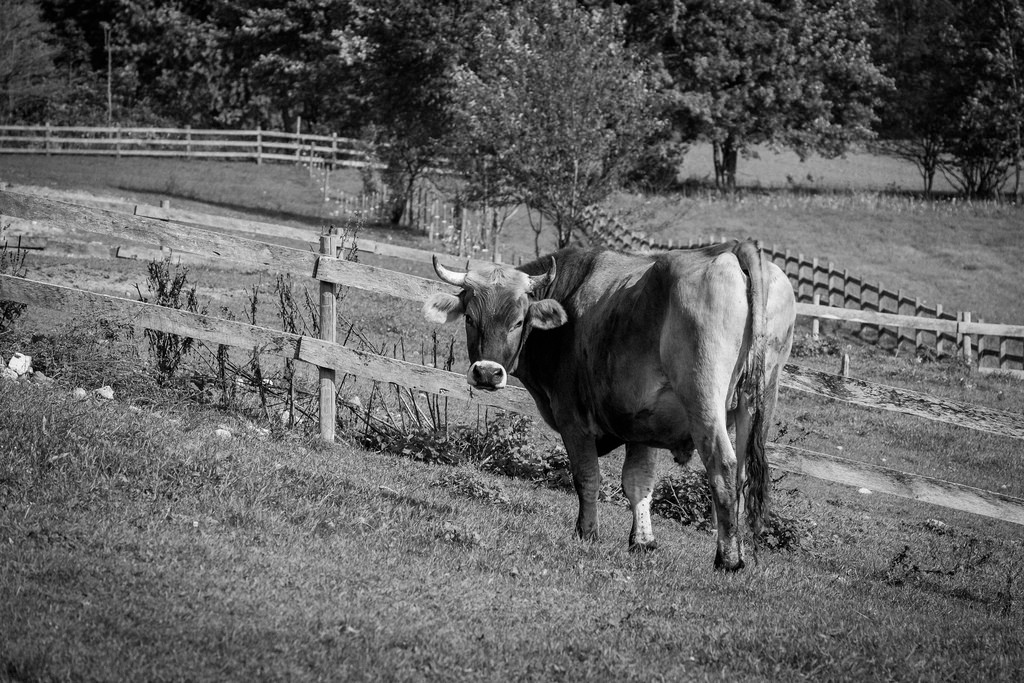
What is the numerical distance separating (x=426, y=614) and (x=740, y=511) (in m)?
2.74

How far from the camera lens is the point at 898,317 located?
21.9 meters

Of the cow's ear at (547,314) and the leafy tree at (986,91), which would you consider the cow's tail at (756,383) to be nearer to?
the cow's ear at (547,314)

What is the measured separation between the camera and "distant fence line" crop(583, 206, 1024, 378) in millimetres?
21812

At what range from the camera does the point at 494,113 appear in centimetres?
2523

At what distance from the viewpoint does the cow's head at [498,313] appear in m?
7.99

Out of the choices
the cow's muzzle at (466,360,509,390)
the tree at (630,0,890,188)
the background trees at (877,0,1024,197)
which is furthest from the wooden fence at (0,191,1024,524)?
the background trees at (877,0,1024,197)

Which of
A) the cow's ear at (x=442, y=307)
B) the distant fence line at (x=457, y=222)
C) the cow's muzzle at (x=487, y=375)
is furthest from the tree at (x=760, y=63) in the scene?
the cow's muzzle at (x=487, y=375)

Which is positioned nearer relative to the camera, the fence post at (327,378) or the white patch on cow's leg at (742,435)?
the white patch on cow's leg at (742,435)

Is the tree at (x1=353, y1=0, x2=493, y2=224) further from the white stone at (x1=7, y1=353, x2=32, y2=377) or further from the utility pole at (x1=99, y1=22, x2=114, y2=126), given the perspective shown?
the white stone at (x1=7, y1=353, x2=32, y2=377)

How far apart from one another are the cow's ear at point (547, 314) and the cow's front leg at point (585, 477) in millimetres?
870

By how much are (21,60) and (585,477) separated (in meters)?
52.3

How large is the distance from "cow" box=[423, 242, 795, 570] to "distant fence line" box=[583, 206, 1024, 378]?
10235 millimetres

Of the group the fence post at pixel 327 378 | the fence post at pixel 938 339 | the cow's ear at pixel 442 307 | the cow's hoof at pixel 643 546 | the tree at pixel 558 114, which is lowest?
the fence post at pixel 938 339

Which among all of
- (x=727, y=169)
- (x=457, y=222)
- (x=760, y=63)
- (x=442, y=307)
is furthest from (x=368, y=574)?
(x=727, y=169)
